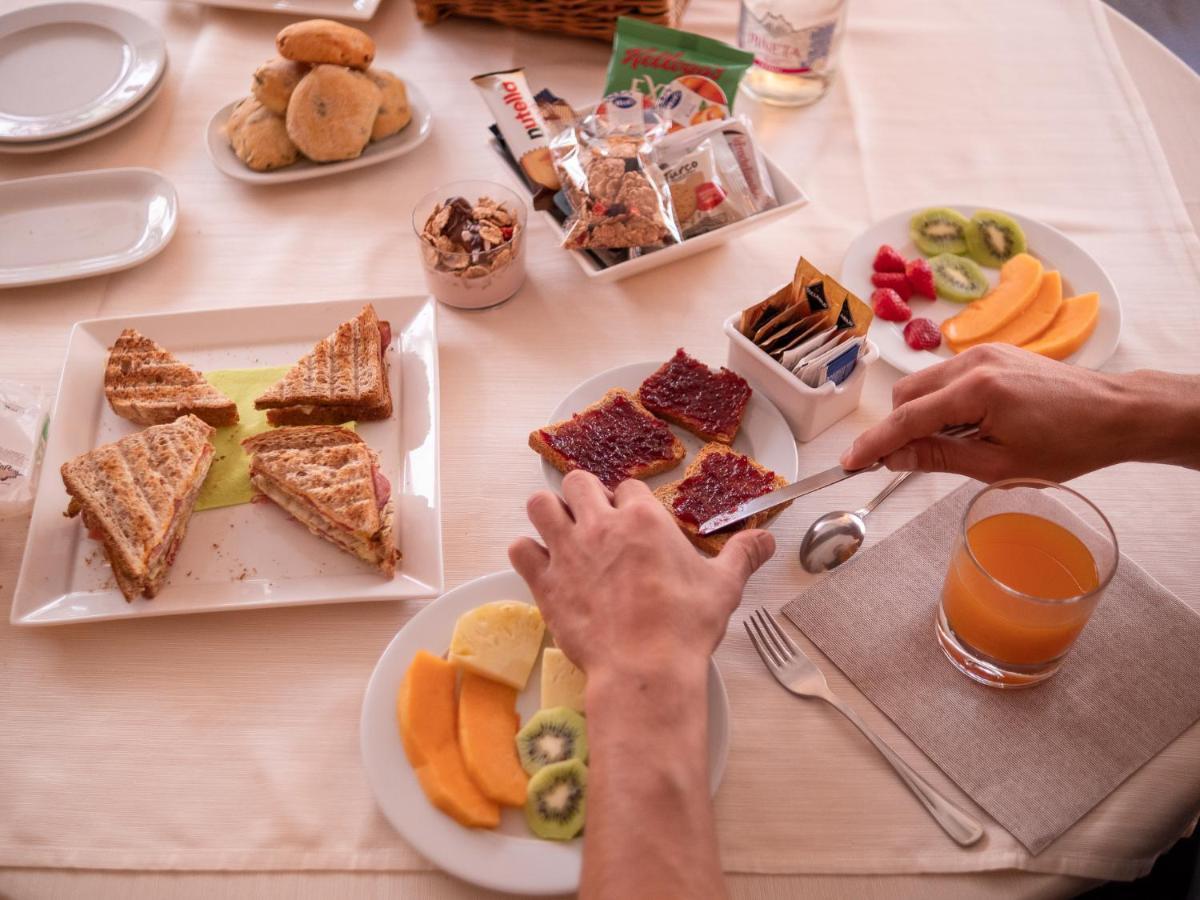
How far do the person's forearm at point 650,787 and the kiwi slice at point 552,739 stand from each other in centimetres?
12

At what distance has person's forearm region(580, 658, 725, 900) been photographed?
3.20ft

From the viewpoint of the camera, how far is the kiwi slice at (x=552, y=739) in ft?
3.89

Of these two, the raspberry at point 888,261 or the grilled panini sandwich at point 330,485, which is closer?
the grilled panini sandwich at point 330,485

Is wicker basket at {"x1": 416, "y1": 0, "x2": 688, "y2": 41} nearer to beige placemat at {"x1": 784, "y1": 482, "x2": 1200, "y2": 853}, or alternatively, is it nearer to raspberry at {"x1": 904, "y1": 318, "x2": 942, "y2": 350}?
raspberry at {"x1": 904, "y1": 318, "x2": 942, "y2": 350}

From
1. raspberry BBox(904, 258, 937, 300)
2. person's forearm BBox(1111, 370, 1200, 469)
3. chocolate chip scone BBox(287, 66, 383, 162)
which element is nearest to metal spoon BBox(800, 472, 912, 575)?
person's forearm BBox(1111, 370, 1200, 469)

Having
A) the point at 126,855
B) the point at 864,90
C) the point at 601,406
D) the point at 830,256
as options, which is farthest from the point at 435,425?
the point at 864,90

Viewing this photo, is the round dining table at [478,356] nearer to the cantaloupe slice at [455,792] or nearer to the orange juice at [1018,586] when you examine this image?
the cantaloupe slice at [455,792]

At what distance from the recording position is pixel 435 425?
5.37 feet

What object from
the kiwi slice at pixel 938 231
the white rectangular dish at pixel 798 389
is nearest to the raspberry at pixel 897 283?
the kiwi slice at pixel 938 231

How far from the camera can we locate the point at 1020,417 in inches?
51.7

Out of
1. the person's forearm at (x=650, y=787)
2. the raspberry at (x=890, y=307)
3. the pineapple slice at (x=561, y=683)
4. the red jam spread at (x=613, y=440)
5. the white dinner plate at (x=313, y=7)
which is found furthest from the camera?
the white dinner plate at (x=313, y=7)

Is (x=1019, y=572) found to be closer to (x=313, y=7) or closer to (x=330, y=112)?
(x=330, y=112)

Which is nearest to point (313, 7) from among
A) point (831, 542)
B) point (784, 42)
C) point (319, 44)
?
point (319, 44)

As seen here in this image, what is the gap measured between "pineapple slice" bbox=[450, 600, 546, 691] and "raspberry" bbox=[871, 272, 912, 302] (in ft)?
3.31
